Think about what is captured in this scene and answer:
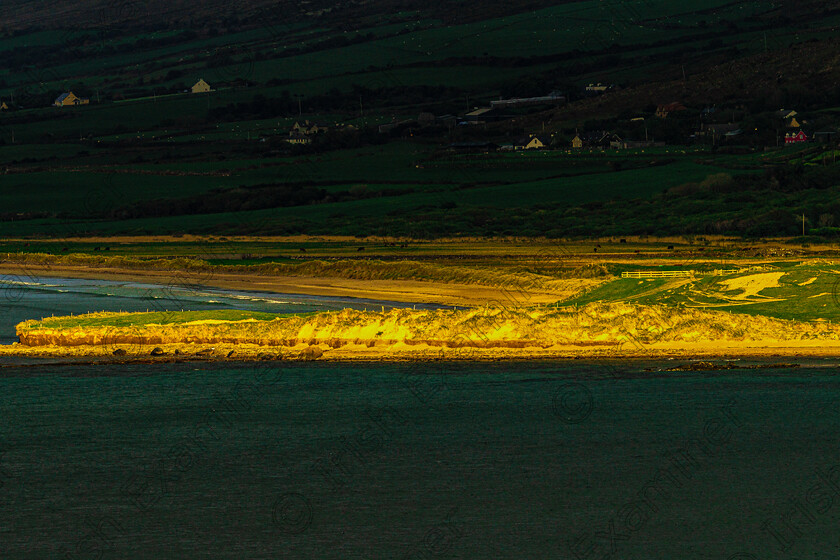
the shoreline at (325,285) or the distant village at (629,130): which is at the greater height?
the distant village at (629,130)

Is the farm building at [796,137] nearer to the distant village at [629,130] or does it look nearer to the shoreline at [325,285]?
the distant village at [629,130]

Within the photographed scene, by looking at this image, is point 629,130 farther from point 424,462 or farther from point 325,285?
point 424,462

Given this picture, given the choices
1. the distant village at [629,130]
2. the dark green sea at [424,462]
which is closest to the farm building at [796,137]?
the distant village at [629,130]

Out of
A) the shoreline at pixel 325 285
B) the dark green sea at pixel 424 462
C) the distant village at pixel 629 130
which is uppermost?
the distant village at pixel 629 130

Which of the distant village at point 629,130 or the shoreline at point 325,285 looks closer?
the shoreline at point 325,285

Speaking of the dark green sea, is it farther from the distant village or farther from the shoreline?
the distant village

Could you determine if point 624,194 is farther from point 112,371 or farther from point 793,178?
point 112,371
